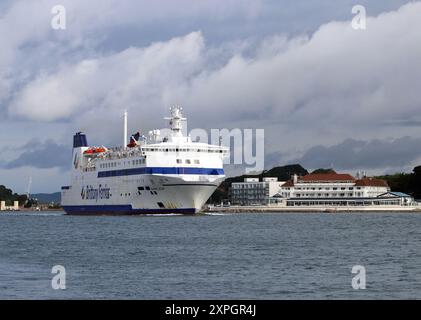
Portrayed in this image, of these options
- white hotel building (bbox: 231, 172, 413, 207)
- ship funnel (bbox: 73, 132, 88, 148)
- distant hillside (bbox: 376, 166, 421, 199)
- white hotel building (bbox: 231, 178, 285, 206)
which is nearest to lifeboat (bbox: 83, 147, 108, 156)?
ship funnel (bbox: 73, 132, 88, 148)

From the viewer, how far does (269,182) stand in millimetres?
185375

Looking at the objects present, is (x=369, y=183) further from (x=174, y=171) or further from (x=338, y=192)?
(x=174, y=171)

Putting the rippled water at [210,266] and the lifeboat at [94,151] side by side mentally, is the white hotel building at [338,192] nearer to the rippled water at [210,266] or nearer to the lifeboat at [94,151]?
the lifeboat at [94,151]

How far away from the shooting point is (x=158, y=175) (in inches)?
3440

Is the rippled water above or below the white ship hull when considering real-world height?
below

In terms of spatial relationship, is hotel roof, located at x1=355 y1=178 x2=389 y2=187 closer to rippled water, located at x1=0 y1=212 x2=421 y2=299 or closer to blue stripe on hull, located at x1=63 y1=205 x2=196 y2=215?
blue stripe on hull, located at x1=63 y1=205 x2=196 y2=215

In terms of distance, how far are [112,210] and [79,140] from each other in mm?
21122

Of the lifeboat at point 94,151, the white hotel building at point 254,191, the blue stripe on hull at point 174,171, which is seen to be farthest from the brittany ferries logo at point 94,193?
the white hotel building at point 254,191

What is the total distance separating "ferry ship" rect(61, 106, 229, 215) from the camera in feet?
286

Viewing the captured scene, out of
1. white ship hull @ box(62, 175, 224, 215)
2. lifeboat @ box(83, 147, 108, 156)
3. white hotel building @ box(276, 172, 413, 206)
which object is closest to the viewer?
white ship hull @ box(62, 175, 224, 215)

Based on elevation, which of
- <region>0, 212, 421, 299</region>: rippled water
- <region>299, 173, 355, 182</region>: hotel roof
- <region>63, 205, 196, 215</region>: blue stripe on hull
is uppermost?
<region>299, 173, 355, 182</region>: hotel roof

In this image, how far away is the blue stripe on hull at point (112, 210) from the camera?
291 ft

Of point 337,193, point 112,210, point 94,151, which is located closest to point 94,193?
point 112,210
